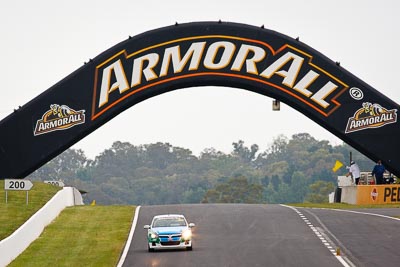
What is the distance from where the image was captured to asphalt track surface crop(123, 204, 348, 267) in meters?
31.3

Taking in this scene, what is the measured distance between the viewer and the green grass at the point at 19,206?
125 ft

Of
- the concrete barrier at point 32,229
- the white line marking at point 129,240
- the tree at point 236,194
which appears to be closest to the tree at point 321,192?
the tree at point 236,194

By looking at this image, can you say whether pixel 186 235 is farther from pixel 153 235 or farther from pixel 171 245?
pixel 153 235

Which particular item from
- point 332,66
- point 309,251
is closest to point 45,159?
point 332,66

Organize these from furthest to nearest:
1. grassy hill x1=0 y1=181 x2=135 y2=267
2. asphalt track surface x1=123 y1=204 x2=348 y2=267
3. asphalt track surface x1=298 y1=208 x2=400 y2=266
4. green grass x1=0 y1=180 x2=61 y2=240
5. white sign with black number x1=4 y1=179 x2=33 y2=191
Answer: white sign with black number x1=4 y1=179 x2=33 y2=191
green grass x1=0 y1=180 x2=61 y2=240
grassy hill x1=0 y1=181 x2=135 y2=267
asphalt track surface x1=298 y1=208 x2=400 y2=266
asphalt track surface x1=123 y1=204 x2=348 y2=267

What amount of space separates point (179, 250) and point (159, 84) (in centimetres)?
1889

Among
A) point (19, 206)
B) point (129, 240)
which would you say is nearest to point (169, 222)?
point (129, 240)

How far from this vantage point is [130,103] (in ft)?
173

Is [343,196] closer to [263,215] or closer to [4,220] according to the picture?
[263,215]

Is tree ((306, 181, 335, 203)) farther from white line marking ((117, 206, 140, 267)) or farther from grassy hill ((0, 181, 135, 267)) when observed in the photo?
white line marking ((117, 206, 140, 267))

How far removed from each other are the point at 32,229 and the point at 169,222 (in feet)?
19.4

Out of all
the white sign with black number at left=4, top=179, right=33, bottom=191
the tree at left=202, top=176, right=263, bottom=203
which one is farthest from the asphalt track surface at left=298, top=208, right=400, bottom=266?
the tree at left=202, top=176, right=263, bottom=203

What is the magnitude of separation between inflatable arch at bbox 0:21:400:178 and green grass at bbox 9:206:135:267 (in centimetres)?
617

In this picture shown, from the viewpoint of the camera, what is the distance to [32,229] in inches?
1486
